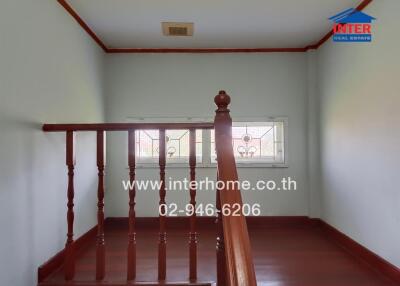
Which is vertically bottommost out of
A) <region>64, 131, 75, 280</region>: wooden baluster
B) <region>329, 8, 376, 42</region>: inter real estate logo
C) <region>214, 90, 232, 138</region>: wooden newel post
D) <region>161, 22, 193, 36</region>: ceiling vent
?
<region>64, 131, 75, 280</region>: wooden baluster

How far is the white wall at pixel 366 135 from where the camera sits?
83.6 inches

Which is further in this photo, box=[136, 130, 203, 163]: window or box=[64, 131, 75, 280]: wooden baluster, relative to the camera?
box=[136, 130, 203, 163]: window

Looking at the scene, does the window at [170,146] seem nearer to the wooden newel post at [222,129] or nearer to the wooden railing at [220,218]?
the wooden railing at [220,218]

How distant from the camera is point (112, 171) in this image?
3553mm

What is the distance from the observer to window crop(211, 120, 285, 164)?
3.60 m

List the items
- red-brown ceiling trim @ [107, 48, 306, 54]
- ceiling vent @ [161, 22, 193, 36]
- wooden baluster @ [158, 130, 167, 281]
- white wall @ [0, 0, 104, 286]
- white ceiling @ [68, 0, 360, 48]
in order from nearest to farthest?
white wall @ [0, 0, 104, 286], wooden baluster @ [158, 130, 167, 281], white ceiling @ [68, 0, 360, 48], ceiling vent @ [161, 22, 193, 36], red-brown ceiling trim @ [107, 48, 306, 54]

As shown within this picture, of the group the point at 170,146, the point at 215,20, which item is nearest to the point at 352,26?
the point at 215,20

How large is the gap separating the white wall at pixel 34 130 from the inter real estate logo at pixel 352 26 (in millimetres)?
2367

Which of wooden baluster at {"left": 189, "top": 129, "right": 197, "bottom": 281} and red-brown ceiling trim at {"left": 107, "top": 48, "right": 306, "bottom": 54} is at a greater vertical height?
red-brown ceiling trim at {"left": 107, "top": 48, "right": 306, "bottom": 54}

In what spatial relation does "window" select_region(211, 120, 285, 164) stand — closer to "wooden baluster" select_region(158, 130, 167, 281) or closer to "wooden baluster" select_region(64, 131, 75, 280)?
"wooden baluster" select_region(158, 130, 167, 281)

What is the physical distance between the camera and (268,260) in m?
2.41

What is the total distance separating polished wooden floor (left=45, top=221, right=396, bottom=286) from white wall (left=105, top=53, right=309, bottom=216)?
0.57 m

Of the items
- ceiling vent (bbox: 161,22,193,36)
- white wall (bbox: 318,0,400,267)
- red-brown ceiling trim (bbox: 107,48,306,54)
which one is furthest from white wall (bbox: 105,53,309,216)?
ceiling vent (bbox: 161,22,193,36)

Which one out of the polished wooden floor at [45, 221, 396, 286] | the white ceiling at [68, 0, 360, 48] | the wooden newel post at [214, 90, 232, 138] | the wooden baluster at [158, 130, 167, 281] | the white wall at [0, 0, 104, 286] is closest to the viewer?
the wooden newel post at [214, 90, 232, 138]
